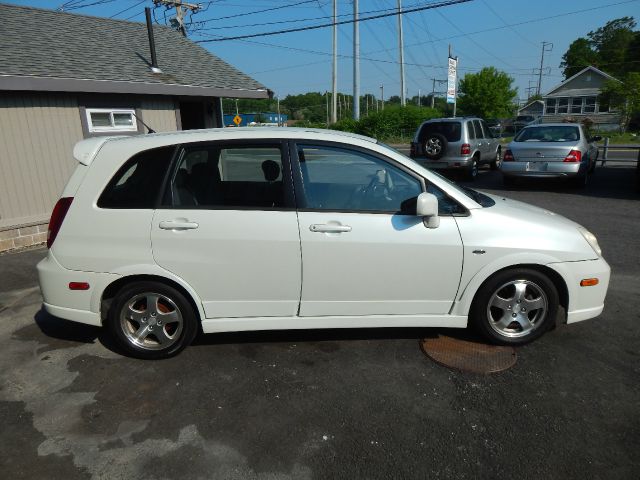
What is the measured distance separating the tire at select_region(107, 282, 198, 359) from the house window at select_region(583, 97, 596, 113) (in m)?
58.1

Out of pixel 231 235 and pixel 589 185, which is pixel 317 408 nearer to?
pixel 231 235

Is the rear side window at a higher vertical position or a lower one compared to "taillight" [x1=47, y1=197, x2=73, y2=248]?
higher

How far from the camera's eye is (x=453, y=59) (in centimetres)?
2222

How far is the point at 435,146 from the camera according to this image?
1311cm

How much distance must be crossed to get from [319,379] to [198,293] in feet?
3.61

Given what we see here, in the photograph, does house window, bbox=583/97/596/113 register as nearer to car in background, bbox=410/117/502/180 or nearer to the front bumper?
car in background, bbox=410/117/502/180

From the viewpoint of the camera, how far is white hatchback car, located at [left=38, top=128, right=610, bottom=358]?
10.6 feet

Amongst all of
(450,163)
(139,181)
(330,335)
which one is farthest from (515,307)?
(450,163)

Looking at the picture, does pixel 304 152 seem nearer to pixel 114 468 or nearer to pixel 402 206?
pixel 402 206

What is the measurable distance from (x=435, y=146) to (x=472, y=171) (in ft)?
→ 4.58

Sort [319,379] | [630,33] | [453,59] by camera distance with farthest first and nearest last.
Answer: [630,33] < [453,59] < [319,379]

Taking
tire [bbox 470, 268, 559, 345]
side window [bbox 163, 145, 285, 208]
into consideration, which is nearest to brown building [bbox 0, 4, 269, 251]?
side window [bbox 163, 145, 285, 208]

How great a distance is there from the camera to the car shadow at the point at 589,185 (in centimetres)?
1061

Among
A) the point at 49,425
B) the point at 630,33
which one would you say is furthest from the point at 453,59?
the point at 630,33
